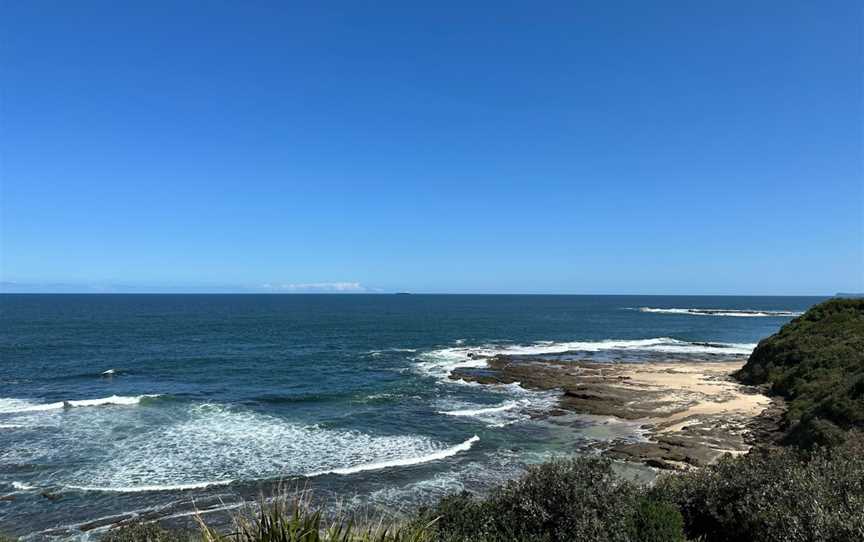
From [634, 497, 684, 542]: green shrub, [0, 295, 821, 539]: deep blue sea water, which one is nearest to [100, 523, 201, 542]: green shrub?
[0, 295, 821, 539]: deep blue sea water

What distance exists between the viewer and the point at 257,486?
22.0m

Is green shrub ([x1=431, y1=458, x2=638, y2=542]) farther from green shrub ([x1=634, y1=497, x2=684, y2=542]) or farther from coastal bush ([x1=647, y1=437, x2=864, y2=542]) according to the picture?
coastal bush ([x1=647, y1=437, x2=864, y2=542])

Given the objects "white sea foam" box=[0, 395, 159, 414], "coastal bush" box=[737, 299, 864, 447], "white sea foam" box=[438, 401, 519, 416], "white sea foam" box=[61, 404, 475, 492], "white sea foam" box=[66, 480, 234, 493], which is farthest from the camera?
"white sea foam" box=[438, 401, 519, 416]

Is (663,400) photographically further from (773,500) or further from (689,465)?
(773,500)

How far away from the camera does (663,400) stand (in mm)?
36938

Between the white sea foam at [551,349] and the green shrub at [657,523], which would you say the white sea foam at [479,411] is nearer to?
the white sea foam at [551,349]

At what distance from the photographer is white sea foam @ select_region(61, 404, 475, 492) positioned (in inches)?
890

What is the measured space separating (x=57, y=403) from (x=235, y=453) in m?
18.6

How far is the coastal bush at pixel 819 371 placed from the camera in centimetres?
2281

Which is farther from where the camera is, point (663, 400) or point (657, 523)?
point (663, 400)

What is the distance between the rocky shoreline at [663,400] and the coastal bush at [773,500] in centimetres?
1181

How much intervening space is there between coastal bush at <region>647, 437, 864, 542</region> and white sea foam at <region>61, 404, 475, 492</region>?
14.6 metres

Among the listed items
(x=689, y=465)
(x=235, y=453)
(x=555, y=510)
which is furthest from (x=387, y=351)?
(x=555, y=510)

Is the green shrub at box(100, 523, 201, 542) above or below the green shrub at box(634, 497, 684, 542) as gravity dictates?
Result: below
